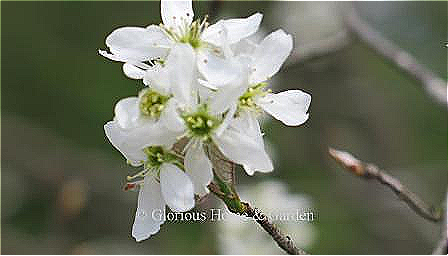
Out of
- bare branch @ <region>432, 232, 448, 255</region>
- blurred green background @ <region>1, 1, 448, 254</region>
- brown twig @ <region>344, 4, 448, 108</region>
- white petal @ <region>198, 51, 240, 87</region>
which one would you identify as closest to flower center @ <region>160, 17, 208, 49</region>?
white petal @ <region>198, 51, 240, 87</region>

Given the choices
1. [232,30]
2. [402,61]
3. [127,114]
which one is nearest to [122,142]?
[127,114]

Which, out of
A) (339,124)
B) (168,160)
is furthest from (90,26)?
(168,160)

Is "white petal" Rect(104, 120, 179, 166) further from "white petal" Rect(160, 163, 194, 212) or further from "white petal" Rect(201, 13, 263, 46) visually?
"white petal" Rect(201, 13, 263, 46)

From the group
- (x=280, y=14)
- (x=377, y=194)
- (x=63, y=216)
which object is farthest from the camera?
(x=280, y=14)

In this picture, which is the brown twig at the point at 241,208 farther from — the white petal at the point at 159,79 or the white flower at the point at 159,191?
the white petal at the point at 159,79

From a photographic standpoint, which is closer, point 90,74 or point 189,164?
point 189,164

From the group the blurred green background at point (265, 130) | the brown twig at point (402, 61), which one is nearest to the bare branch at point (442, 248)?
the brown twig at point (402, 61)

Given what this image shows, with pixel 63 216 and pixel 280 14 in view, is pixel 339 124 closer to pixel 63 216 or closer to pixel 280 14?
pixel 280 14
